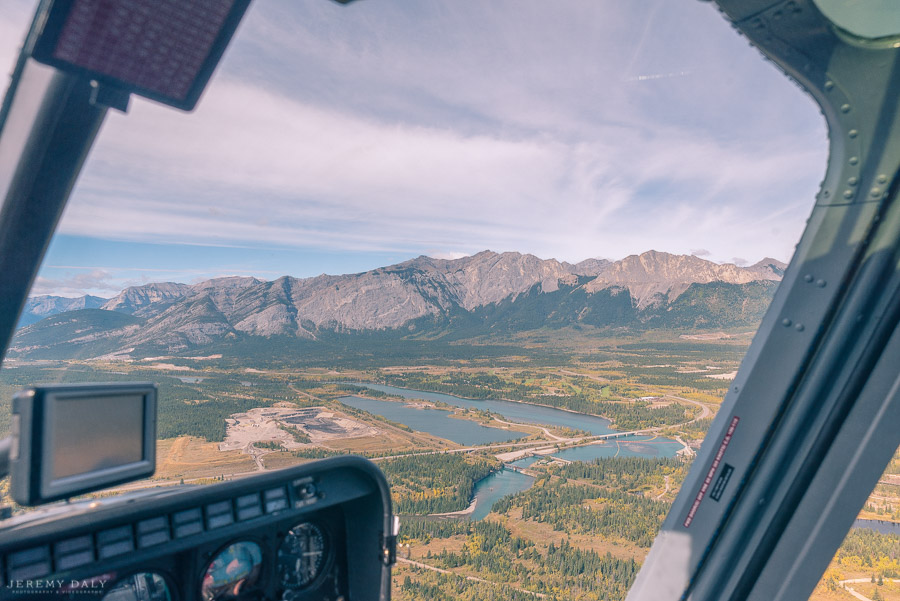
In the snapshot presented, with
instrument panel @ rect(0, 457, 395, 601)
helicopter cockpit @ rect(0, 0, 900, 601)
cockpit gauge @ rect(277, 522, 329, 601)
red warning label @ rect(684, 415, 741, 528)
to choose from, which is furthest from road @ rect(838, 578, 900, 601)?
cockpit gauge @ rect(277, 522, 329, 601)

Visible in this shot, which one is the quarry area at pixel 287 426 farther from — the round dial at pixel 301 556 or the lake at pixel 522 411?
the lake at pixel 522 411

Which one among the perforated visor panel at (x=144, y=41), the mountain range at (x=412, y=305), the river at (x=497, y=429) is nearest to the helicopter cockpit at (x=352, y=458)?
the perforated visor panel at (x=144, y=41)

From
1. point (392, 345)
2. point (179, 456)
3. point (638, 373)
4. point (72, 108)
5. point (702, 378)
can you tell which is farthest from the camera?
point (392, 345)

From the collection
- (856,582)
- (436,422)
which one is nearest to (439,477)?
(436,422)

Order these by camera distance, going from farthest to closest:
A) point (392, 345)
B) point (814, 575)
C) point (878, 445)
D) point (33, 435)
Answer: point (392, 345) < point (814, 575) < point (878, 445) < point (33, 435)

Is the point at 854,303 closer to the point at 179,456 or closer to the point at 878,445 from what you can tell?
the point at 878,445

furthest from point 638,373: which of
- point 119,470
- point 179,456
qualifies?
point 119,470

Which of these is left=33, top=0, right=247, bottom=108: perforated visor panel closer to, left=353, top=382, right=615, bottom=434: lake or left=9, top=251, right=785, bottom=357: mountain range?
left=9, top=251, right=785, bottom=357: mountain range
